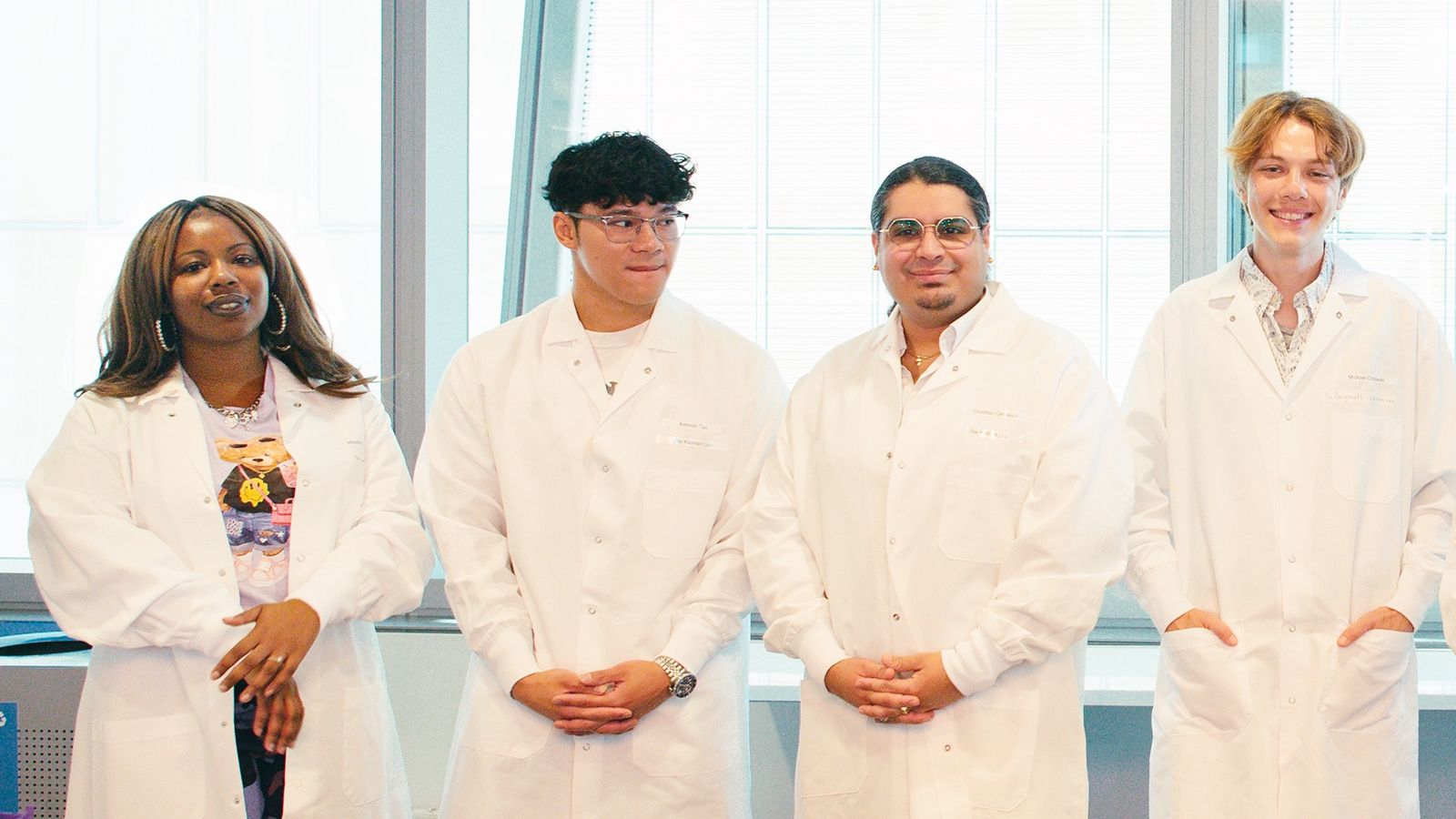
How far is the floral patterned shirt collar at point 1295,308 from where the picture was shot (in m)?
2.36

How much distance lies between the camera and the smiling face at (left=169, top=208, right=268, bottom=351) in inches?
92.2

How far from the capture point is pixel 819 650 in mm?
2145

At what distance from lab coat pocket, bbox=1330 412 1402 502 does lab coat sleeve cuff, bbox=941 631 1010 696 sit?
0.75 m

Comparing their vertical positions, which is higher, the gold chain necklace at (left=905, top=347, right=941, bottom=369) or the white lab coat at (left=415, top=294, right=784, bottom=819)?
the gold chain necklace at (left=905, top=347, right=941, bottom=369)

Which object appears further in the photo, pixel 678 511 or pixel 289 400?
pixel 289 400

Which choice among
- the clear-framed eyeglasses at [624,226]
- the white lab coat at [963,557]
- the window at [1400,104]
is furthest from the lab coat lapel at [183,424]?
the window at [1400,104]

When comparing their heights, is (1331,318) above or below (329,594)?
above

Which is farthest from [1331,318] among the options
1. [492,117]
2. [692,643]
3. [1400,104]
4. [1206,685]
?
[492,117]

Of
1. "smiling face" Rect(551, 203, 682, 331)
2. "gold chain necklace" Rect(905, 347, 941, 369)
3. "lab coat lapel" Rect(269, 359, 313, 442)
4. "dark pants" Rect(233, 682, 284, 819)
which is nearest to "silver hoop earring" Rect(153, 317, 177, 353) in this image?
"lab coat lapel" Rect(269, 359, 313, 442)

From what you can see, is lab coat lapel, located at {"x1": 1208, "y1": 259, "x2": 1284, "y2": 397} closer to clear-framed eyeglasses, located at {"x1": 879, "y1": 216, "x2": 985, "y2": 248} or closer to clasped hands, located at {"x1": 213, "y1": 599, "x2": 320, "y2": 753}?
clear-framed eyeglasses, located at {"x1": 879, "y1": 216, "x2": 985, "y2": 248}

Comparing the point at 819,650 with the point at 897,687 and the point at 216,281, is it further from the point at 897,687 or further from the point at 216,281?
the point at 216,281

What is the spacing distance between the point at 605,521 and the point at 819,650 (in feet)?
1.49

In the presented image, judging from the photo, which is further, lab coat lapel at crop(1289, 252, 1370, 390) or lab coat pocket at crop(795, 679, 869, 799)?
lab coat lapel at crop(1289, 252, 1370, 390)

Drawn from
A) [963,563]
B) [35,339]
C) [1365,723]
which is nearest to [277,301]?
[963,563]
